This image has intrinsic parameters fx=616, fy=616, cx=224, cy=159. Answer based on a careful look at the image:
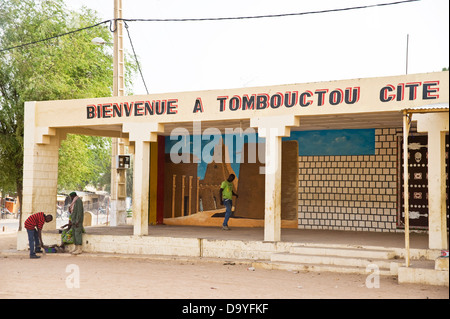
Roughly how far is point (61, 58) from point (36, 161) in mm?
8941

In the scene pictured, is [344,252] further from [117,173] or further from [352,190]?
[117,173]

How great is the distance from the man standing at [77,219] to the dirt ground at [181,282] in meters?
1.33

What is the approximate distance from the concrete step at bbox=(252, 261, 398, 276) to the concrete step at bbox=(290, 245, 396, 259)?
616 millimetres

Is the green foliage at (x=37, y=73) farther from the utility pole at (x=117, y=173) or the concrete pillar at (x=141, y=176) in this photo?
the concrete pillar at (x=141, y=176)

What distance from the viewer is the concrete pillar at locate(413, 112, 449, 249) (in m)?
12.5

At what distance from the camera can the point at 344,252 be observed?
13.3m

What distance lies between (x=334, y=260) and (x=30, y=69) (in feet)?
49.5

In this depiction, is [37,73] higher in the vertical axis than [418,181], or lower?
higher
